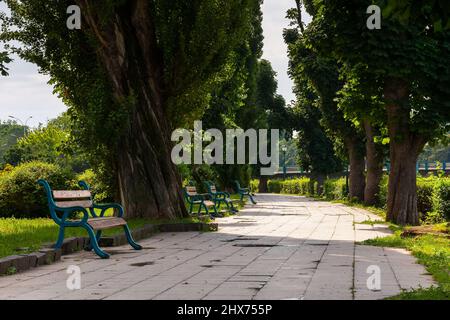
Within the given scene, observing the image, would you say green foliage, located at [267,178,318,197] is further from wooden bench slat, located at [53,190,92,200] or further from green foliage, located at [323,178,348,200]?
wooden bench slat, located at [53,190,92,200]

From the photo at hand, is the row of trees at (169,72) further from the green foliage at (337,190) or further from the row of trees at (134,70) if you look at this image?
the green foliage at (337,190)

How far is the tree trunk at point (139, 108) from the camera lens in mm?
15000

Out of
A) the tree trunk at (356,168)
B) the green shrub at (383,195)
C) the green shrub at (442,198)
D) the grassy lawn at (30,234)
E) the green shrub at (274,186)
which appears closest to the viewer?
the grassy lawn at (30,234)

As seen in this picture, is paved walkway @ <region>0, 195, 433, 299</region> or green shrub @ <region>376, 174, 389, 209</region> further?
green shrub @ <region>376, 174, 389, 209</region>

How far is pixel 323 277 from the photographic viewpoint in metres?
7.58

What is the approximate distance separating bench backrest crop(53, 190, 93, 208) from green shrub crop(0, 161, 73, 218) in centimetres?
736

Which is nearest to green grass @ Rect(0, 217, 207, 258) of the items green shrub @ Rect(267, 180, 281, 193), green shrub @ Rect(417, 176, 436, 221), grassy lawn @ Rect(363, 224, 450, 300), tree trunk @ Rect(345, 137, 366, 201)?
grassy lawn @ Rect(363, 224, 450, 300)

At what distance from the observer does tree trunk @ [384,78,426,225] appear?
1716 centimetres

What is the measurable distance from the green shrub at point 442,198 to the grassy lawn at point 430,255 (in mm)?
4031

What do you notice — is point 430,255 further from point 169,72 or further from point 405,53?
point 169,72

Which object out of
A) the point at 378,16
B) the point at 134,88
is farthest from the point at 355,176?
the point at 134,88

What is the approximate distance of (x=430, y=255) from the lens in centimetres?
999

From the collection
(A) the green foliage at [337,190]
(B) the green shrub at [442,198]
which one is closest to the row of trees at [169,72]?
(B) the green shrub at [442,198]

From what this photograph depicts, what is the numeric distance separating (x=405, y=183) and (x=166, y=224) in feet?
23.3
